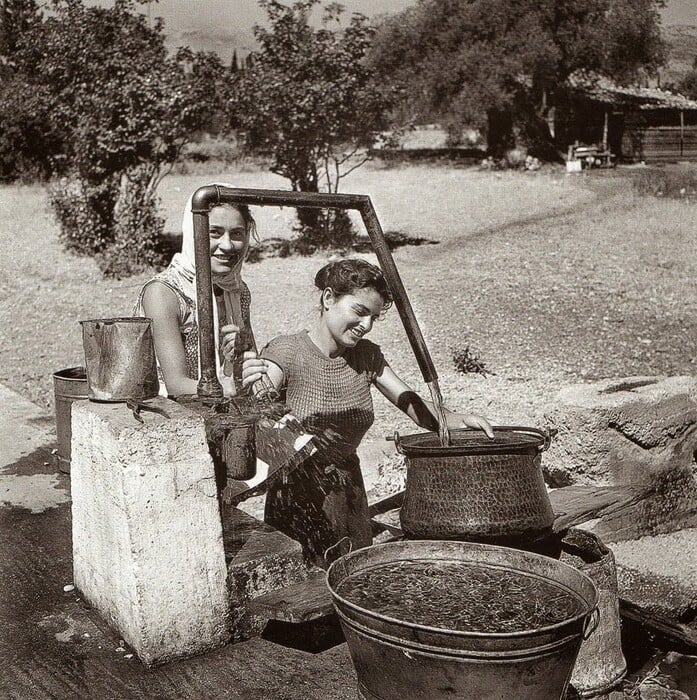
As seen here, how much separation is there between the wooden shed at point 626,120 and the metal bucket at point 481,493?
17521 millimetres

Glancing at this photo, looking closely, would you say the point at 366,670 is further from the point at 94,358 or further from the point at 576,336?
the point at 576,336

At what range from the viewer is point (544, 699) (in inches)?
80.7

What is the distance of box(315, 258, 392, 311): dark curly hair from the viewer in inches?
133

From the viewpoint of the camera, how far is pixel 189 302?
3.30m

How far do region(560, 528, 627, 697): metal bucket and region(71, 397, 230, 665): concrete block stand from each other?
134 centimetres

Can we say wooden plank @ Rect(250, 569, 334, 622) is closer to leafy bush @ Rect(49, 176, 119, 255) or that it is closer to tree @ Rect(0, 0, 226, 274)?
tree @ Rect(0, 0, 226, 274)

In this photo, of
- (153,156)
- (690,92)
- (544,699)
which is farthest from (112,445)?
(690,92)

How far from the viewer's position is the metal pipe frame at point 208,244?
272cm

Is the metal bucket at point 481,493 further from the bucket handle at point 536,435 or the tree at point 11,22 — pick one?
the tree at point 11,22

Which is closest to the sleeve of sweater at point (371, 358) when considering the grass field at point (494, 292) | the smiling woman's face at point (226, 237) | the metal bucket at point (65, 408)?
the smiling woman's face at point (226, 237)

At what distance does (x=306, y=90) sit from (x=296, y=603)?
1098 centimetres

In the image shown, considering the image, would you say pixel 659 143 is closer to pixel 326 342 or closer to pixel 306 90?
pixel 306 90

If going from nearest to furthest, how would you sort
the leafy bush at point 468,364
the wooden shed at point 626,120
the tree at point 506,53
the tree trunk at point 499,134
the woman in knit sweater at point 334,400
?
the woman in knit sweater at point 334,400 → the leafy bush at point 468,364 → the wooden shed at point 626,120 → the tree at point 506,53 → the tree trunk at point 499,134

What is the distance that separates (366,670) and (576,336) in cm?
749
